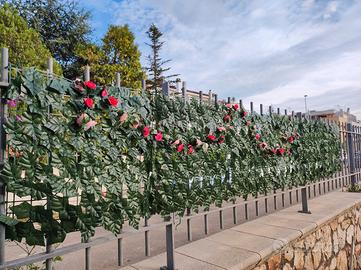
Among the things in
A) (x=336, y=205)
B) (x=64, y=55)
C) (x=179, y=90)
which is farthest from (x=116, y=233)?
(x=64, y=55)

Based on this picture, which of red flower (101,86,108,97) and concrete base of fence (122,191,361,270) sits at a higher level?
red flower (101,86,108,97)

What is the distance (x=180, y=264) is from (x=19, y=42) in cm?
860

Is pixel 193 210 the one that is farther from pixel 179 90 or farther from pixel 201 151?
pixel 179 90

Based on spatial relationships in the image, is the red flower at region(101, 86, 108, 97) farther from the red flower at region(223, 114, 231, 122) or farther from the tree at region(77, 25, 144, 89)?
the tree at region(77, 25, 144, 89)

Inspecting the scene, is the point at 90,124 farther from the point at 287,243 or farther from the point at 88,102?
the point at 287,243

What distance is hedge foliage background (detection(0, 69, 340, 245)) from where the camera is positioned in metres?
1.54

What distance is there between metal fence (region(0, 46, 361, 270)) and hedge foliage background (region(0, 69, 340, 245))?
0.07 meters

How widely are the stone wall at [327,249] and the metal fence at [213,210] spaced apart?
1.64 ft

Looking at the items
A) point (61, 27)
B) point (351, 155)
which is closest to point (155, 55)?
point (61, 27)

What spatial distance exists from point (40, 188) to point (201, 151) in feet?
5.17

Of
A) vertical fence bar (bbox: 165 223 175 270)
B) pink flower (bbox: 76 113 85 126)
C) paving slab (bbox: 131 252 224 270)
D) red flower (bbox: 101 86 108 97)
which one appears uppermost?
red flower (bbox: 101 86 108 97)

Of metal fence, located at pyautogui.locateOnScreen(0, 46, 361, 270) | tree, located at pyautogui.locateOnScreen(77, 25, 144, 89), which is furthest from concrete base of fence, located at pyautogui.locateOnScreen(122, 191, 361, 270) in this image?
tree, located at pyautogui.locateOnScreen(77, 25, 144, 89)

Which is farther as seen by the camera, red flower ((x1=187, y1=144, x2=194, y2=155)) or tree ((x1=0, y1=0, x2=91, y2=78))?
tree ((x1=0, y1=0, x2=91, y2=78))

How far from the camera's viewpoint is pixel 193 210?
2.65 metres
